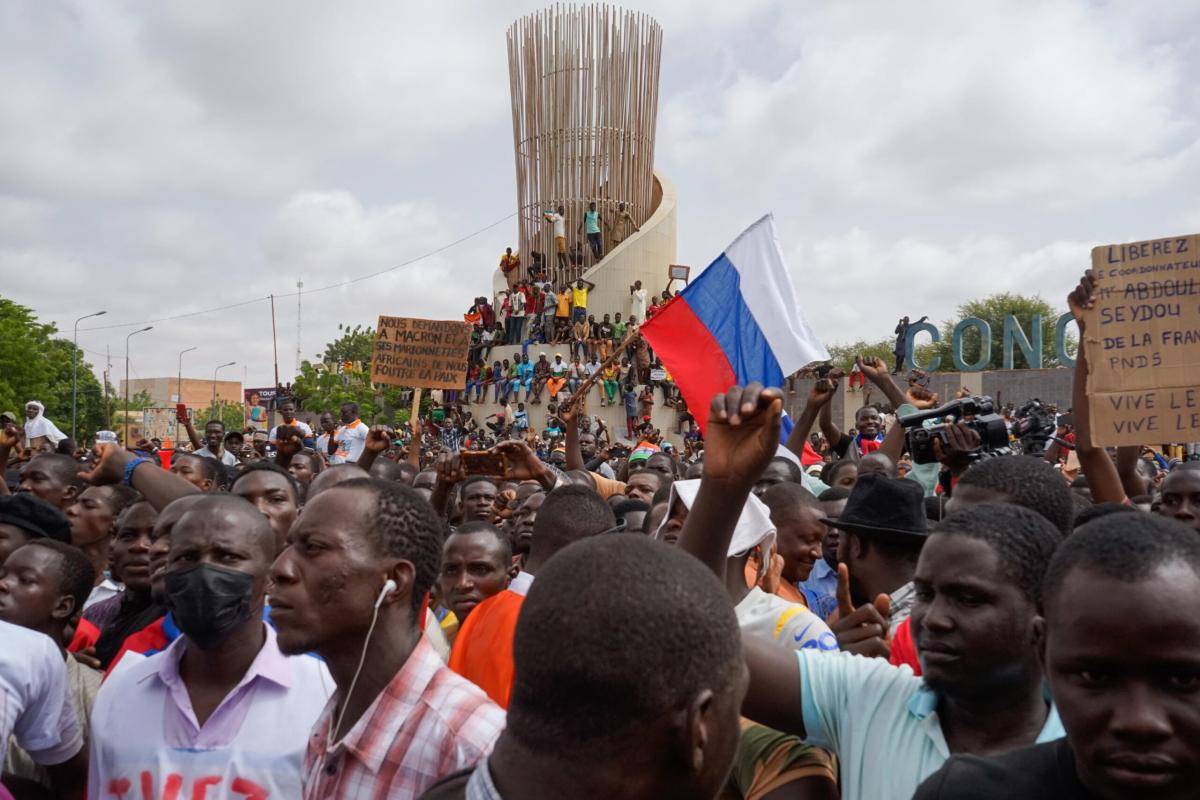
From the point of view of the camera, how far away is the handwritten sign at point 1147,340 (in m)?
5.22

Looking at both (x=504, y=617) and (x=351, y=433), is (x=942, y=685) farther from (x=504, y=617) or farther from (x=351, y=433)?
(x=351, y=433)

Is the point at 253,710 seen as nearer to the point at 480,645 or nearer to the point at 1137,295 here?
the point at 480,645

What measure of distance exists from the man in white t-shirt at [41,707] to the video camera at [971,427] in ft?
11.8

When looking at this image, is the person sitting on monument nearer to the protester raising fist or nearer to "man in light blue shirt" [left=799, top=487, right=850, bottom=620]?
"man in light blue shirt" [left=799, top=487, right=850, bottom=620]

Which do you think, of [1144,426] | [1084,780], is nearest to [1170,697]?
[1084,780]

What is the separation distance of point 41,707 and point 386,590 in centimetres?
113

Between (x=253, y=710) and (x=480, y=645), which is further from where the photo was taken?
(x=480, y=645)

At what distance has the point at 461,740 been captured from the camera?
2.10 meters

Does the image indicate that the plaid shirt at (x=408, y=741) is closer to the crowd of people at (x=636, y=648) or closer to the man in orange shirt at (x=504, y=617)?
the crowd of people at (x=636, y=648)

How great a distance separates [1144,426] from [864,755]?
373 centimetres

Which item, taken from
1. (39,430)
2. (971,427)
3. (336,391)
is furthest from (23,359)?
(971,427)

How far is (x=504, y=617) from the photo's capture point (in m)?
3.51

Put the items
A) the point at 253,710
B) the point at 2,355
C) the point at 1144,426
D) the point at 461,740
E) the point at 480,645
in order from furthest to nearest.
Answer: the point at 2,355
the point at 1144,426
the point at 480,645
the point at 253,710
the point at 461,740

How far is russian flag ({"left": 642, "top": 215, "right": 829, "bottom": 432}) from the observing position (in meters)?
6.33
